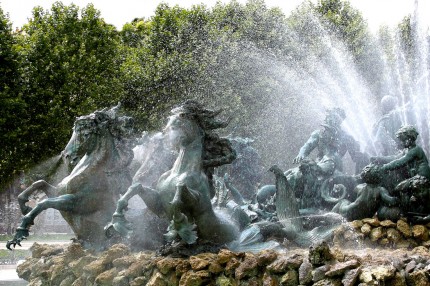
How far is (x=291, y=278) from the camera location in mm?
5250

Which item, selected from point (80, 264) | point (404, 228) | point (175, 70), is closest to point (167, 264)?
point (80, 264)

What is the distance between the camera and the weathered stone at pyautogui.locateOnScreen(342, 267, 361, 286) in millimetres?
4711

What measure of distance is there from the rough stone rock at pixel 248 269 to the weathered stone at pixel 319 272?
0.74 meters

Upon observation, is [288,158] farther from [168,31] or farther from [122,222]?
[122,222]

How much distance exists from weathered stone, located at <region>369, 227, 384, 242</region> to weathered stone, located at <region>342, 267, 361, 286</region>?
289 centimetres

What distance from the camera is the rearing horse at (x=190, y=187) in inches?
265

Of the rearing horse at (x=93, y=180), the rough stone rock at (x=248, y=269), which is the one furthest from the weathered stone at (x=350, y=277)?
the rearing horse at (x=93, y=180)

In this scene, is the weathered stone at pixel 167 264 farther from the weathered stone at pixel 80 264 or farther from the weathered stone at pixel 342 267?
the weathered stone at pixel 342 267

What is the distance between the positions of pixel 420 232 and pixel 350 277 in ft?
10.2

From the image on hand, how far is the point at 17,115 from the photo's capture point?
71.1ft

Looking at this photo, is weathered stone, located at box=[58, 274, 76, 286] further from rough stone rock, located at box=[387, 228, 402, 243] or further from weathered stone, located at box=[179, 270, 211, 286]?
rough stone rock, located at box=[387, 228, 402, 243]

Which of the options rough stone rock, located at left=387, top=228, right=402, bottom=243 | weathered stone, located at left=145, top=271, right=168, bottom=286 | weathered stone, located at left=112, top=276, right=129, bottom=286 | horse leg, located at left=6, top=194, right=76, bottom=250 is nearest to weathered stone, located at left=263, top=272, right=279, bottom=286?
weathered stone, located at left=145, top=271, right=168, bottom=286

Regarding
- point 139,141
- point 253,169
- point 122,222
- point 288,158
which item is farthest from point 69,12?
point 122,222

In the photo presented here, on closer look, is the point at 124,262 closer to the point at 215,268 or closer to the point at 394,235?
the point at 215,268
